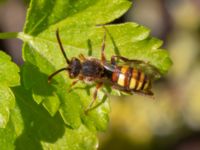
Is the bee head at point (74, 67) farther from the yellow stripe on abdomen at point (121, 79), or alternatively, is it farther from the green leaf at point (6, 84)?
the green leaf at point (6, 84)

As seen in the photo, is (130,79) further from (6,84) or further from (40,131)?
(6,84)

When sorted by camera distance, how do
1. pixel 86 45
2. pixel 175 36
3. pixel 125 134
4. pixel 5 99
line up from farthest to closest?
pixel 175 36 < pixel 125 134 < pixel 86 45 < pixel 5 99

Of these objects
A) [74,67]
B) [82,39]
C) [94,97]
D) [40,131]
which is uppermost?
[82,39]

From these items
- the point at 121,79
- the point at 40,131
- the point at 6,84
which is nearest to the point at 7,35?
the point at 6,84

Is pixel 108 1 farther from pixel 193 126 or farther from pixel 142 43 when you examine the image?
pixel 193 126

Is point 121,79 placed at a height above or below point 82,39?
below

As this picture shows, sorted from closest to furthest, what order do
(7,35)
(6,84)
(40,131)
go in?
1. (6,84)
2. (7,35)
3. (40,131)

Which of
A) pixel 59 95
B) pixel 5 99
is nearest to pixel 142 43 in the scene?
pixel 59 95

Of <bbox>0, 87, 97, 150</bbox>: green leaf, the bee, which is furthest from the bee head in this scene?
<bbox>0, 87, 97, 150</bbox>: green leaf
